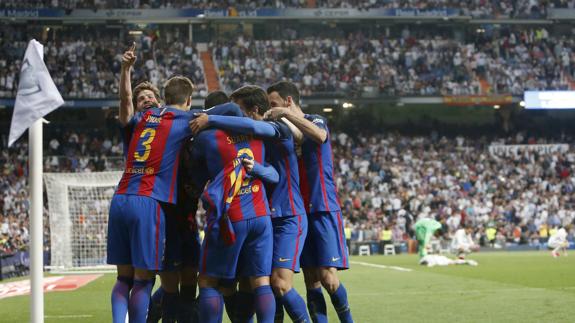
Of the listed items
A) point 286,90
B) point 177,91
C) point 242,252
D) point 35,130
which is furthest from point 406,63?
point 35,130

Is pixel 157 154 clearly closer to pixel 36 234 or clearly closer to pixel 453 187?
pixel 36 234

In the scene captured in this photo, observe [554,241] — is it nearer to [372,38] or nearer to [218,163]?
[372,38]

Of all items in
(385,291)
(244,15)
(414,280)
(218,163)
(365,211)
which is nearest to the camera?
(218,163)

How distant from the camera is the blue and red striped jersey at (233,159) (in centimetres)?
712

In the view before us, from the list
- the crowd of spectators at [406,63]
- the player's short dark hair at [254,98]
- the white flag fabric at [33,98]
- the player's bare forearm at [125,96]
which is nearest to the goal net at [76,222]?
the player's bare forearm at [125,96]

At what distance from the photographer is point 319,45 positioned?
154ft

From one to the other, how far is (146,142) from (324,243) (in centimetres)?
190

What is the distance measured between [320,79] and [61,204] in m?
22.5

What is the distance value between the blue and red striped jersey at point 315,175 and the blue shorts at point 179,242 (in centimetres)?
110

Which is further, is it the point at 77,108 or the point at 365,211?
the point at 77,108

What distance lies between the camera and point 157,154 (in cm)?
739

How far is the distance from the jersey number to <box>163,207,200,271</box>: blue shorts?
22.8 inches

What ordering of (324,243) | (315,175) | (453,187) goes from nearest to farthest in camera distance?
1. (324,243)
2. (315,175)
3. (453,187)

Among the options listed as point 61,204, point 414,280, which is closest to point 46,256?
point 61,204
